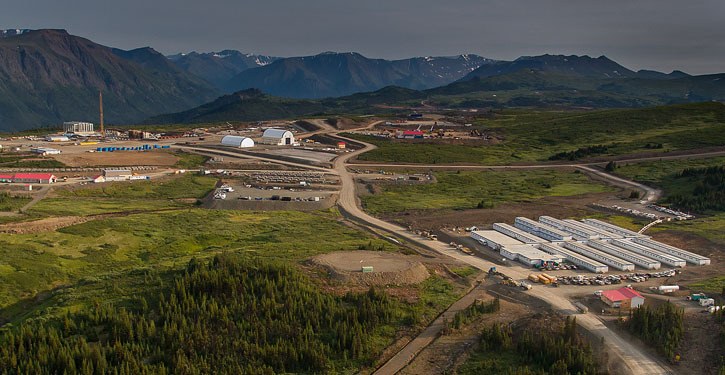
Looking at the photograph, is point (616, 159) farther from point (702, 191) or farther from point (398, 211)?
point (398, 211)

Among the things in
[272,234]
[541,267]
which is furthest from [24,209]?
[541,267]

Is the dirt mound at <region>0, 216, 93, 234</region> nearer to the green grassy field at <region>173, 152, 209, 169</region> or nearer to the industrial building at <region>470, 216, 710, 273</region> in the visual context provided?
the industrial building at <region>470, 216, 710, 273</region>

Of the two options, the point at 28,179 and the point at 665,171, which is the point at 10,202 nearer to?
the point at 28,179

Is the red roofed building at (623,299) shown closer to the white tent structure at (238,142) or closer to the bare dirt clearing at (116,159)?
the bare dirt clearing at (116,159)

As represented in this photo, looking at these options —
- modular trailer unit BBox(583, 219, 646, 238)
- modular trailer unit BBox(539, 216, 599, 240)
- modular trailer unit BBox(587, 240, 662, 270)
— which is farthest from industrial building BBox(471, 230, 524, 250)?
modular trailer unit BBox(583, 219, 646, 238)

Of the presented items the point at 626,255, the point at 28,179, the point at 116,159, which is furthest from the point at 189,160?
the point at 626,255

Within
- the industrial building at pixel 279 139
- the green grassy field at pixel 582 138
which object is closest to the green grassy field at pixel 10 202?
the green grassy field at pixel 582 138
